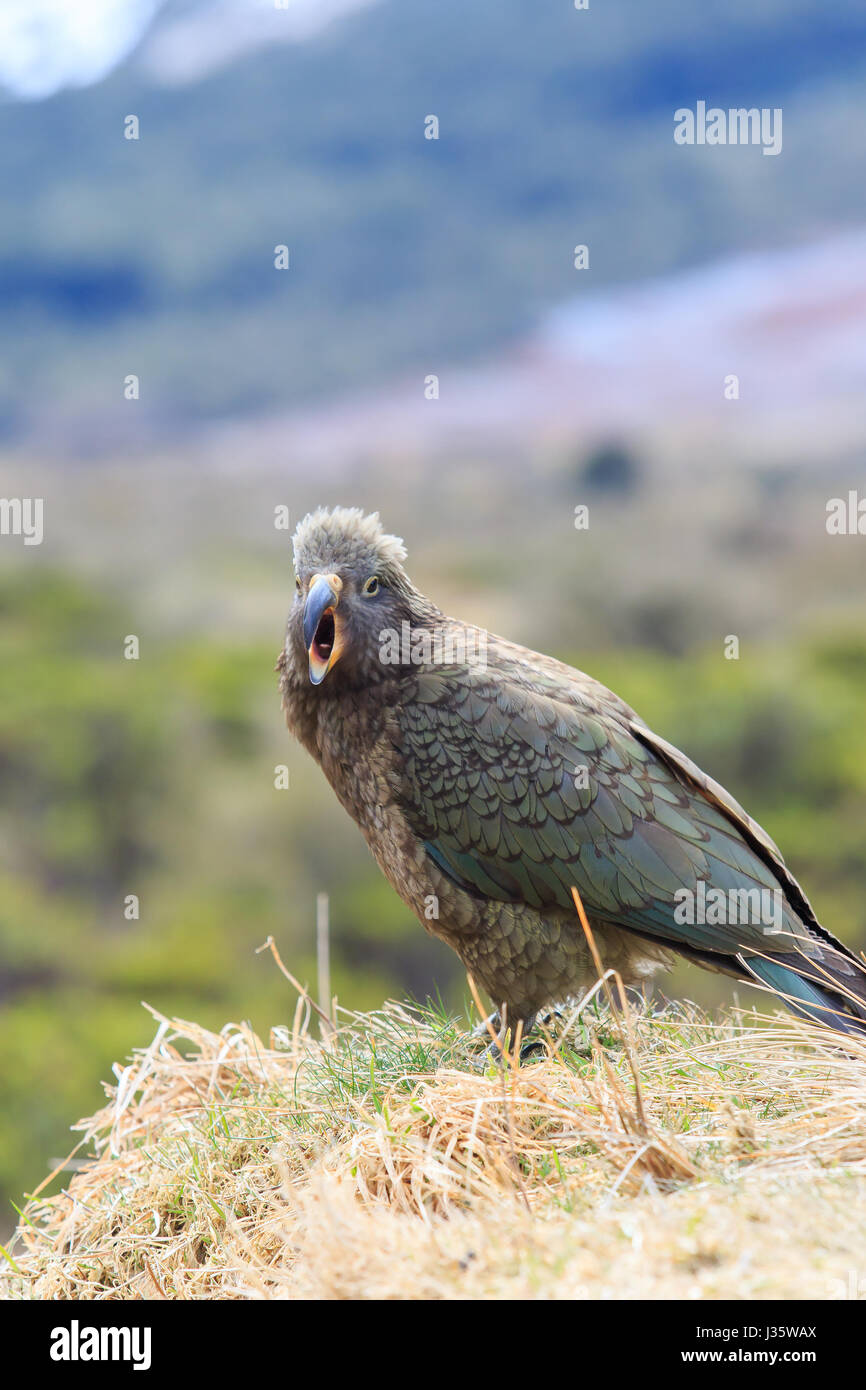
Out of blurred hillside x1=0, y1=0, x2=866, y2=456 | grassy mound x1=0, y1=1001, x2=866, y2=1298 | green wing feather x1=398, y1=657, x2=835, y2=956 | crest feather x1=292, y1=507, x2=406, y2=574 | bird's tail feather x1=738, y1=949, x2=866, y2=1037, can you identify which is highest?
blurred hillside x1=0, y1=0, x2=866, y2=456

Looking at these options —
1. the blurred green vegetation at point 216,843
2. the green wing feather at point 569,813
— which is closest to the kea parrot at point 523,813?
the green wing feather at point 569,813

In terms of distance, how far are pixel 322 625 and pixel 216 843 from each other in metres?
23.1

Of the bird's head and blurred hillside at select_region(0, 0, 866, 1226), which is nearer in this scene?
the bird's head

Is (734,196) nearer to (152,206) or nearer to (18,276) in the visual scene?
(152,206)

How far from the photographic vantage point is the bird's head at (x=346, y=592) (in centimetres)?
491

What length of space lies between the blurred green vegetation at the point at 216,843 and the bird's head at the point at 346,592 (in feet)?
59.2

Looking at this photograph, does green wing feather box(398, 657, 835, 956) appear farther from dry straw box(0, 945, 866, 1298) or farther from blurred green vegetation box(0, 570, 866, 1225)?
blurred green vegetation box(0, 570, 866, 1225)

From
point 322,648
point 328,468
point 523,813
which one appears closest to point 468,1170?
point 523,813

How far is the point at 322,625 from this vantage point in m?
5.01

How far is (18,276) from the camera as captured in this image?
75.2 meters

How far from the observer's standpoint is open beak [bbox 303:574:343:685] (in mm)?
4691

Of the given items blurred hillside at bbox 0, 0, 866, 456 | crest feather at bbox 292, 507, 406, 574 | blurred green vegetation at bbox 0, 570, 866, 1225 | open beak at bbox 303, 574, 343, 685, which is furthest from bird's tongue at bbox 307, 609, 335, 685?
blurred hillside at bbox 0, 0, 866, 456
